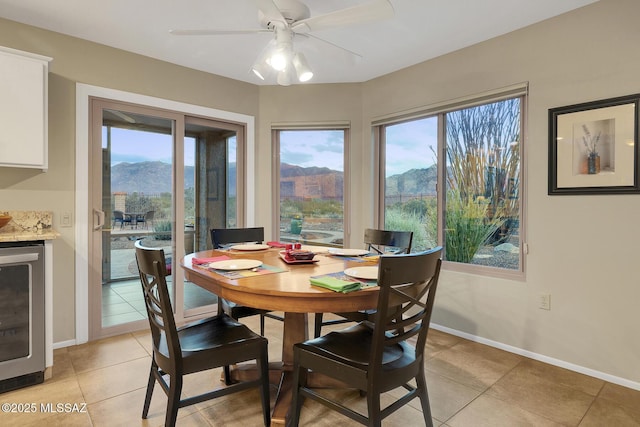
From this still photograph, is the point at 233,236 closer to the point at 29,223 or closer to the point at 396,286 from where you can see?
the point at 29,223

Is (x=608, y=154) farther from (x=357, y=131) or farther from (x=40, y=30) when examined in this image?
(x=40, y=30)

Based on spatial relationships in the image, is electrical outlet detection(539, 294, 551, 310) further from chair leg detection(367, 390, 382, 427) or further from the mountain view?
chair leg detection(367, 390, 382, 427)

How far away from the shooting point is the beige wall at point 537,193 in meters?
2.34

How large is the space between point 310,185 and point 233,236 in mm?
1461

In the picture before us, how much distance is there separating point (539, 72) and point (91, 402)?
3.72 m

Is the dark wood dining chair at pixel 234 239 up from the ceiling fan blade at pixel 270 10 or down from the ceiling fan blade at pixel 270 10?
down

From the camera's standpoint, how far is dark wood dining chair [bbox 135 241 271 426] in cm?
158

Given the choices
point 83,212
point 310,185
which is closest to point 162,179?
point 83,212

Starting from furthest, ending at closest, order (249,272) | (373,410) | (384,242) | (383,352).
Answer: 1. (384,242)
2. (249,272)
3. (383,352)
4. (373,410)

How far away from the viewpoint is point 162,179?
3.48 meters


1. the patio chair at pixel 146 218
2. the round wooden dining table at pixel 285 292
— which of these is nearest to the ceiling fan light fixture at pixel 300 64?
the round wooden dining table at pixel 285 292

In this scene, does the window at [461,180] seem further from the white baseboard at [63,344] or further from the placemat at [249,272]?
the white baseboard at [63,344]

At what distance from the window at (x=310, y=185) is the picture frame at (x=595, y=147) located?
6.93ft

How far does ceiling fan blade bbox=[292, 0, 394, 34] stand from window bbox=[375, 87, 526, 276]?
152 cm
